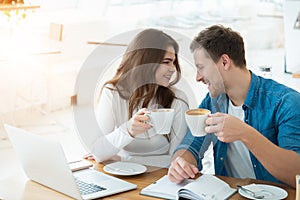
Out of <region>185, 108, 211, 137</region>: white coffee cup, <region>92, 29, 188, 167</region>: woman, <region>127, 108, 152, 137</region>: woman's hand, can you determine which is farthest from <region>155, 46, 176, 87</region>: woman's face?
<region>185, 108, 211, 137</region>: white coffee cup

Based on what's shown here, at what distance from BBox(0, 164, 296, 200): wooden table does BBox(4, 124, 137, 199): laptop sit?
0.02 metres

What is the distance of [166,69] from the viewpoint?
7.06 ft

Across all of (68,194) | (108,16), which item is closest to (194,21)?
(108,16)

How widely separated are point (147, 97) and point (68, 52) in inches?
171

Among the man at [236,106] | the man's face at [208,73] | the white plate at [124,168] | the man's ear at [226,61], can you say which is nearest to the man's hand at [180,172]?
the man at [236,106]

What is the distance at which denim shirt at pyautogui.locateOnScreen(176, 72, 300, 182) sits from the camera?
193 centimetres

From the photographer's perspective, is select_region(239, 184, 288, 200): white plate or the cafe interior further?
the cafe interior

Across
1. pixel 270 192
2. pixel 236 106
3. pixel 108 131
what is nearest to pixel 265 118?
pixel 236 106

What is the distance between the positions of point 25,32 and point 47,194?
4.42 m

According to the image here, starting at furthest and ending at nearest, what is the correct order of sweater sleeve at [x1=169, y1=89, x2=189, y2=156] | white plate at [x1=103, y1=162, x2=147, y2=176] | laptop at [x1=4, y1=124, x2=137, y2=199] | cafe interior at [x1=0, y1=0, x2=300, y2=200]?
cafe interior at [x1=0, y1=0, x2=300, y2=200]
sweater sleeve at [x1=169, y1=89, x2=189, y2=156]
white plate at [x1=103, y1=162, x2=147, y2=176]
laptop at [x1=4, y1=124, x2=137, y2=199]

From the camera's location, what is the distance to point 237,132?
5.80 ft

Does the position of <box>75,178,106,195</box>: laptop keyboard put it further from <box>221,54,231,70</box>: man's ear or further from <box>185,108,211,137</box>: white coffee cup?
<box>221,54,231,70</box>: man's ear

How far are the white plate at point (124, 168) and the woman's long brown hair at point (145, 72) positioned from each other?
252mm

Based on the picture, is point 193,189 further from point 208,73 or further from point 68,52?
point 68,52
